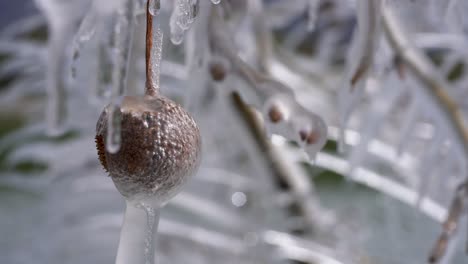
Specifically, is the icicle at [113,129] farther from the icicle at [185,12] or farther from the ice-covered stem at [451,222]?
the ice-covered stem at [451,222]

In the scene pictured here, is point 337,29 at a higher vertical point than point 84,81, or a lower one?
higher

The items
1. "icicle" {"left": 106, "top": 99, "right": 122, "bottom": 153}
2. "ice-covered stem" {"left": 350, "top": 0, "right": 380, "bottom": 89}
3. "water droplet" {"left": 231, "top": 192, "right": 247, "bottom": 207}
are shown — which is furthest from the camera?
"water droplet" {"left": 231, "top": 192, "right": 247, "bottom": 207}

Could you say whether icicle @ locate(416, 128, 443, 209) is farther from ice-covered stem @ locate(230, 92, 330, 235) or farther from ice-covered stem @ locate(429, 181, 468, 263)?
ice-covered stem @ locate(230, 92, 330, 235)

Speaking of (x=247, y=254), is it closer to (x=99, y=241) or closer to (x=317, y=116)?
(x=99, y=241)

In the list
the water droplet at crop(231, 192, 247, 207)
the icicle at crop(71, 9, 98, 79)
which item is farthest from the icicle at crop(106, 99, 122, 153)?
the water droplet at crop(231, 192, 247, 207)

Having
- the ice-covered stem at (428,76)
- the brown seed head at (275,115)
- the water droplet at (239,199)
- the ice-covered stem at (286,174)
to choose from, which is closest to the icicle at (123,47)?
the brown seed head at (275,115)

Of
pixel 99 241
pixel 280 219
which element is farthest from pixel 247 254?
pixel 99 241
